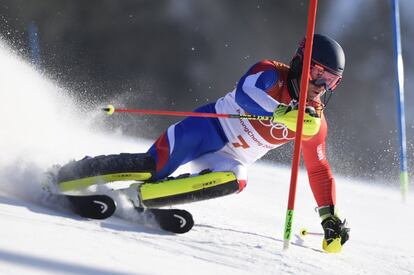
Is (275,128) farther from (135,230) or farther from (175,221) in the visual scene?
(135,230)

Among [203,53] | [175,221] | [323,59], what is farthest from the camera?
[203,53]

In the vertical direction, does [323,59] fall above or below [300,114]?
above

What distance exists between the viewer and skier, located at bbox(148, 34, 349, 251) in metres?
3.21

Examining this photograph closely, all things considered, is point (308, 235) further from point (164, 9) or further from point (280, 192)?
point (164, 9)

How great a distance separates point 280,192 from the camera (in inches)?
220

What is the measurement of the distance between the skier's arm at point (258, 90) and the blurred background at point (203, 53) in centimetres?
505

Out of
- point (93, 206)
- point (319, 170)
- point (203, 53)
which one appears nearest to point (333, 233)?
point (319, 170)

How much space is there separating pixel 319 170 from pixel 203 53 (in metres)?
5.72

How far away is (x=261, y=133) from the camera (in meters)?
3.41

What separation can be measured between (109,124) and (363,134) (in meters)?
3.53

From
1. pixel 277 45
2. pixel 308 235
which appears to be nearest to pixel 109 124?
pixel 277 45

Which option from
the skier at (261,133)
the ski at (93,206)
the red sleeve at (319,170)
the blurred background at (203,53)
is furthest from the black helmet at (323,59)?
the blurred background at (203,53)

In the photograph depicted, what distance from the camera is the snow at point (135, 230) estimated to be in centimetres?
206

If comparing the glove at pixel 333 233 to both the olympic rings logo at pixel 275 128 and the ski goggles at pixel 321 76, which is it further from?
the ski goggles at pixel 321 76
